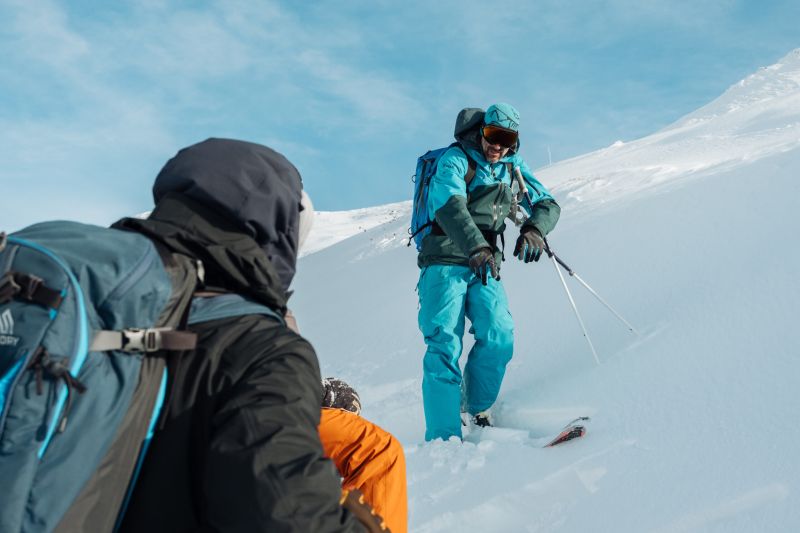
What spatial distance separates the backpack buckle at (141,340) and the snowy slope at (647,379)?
191cm

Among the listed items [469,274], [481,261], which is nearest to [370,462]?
[481,261]

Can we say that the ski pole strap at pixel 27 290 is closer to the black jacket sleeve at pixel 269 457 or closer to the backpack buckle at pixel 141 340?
the backpack buckle at pixel 141 340

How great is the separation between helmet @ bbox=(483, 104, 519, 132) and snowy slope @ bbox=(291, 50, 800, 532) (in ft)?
5.07

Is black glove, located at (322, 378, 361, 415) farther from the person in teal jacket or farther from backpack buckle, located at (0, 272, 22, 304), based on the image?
backpack buckle, located at (0, 272, 22, 304)

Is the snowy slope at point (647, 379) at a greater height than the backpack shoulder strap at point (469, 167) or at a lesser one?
lesser

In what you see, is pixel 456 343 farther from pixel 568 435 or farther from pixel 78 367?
pixel 78 367

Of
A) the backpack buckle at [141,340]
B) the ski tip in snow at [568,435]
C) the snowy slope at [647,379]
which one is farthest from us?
the ski tip in snow at [568,435]

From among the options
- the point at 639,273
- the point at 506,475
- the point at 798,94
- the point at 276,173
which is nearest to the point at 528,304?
the point at 639,273

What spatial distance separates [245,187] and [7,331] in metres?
0.52

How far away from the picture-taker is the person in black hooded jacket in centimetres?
104

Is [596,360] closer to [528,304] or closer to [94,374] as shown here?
[528,304]

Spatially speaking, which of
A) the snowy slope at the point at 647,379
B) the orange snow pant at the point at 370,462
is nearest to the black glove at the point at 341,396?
the snowy slope at the point at 647,379

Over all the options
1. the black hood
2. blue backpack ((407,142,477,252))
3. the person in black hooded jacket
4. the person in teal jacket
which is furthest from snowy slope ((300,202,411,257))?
the person in black hooded jacket

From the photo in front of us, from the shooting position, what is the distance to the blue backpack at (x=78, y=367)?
37.2 inches
